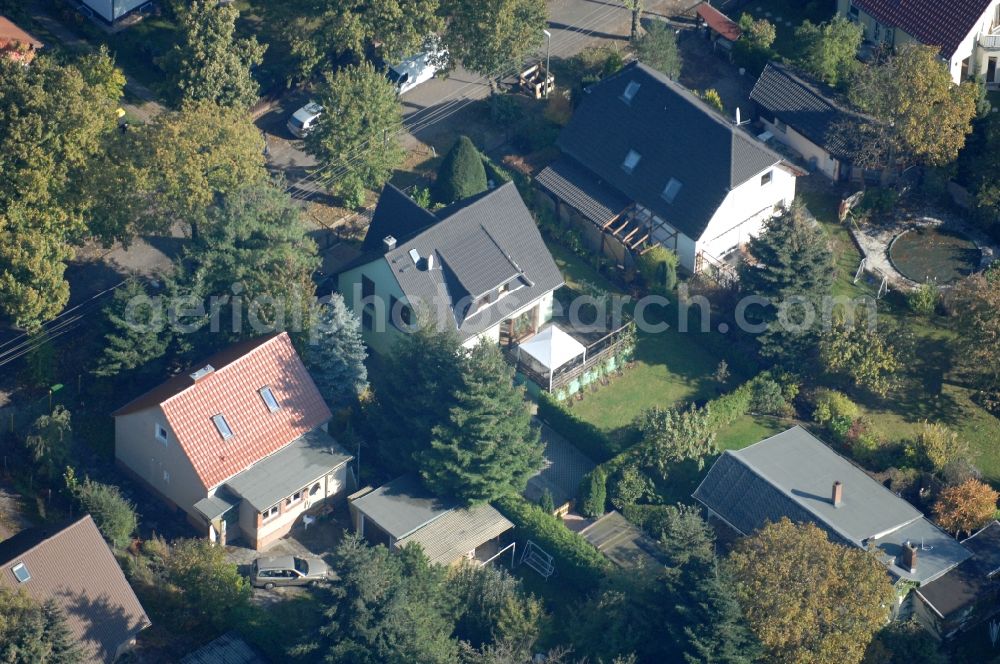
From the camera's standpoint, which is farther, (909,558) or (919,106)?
(919,106)

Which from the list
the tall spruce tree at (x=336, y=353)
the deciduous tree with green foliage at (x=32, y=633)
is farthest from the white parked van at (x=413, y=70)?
the deciduous tree with green foliage at (x=32, y=633)

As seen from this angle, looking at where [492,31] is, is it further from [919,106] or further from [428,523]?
[428,523]

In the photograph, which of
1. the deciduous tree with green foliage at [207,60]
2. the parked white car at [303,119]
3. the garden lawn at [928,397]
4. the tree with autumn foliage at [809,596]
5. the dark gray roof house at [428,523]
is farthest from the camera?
the parked white car at [303,119]

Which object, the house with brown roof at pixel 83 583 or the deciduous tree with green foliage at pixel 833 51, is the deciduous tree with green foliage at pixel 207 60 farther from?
the deciduous tree with green foliage at pixel 833 51

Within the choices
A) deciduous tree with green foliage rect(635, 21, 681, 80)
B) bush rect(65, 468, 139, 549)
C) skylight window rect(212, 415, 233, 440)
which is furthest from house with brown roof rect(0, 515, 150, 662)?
deciduous tree with green foliage rect(635, 21, 681, 80)

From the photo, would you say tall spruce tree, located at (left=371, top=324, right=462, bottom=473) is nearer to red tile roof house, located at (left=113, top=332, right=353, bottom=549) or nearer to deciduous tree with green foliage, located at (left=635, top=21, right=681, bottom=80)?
red tile roof house, located at (left=113, top=332, right=353, bottom=549)

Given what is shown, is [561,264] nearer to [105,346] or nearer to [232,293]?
[232,293]

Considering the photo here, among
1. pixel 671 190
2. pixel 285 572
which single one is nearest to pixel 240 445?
pixel 285 572
